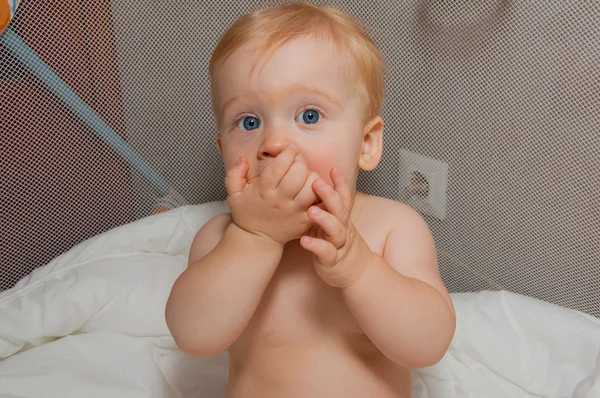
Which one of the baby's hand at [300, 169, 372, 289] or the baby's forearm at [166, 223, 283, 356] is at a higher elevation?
the baby's hand at [300, 169, 372, 289]

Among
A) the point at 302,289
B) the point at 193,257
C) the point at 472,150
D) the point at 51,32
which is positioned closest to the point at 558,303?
the point at 472,150

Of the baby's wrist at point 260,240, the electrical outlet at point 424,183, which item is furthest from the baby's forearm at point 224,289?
the electrical outlet at point 424,183

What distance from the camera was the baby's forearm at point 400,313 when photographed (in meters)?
0.68

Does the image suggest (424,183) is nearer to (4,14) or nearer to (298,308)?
(298,308)

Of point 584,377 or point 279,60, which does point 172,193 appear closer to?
point 279,60

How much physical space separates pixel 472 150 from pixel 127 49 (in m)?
0.53

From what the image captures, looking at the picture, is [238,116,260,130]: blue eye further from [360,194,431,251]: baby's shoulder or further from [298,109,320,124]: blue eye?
[360,194,431,251]: baby's shoulder

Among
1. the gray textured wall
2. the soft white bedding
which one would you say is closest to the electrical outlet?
the gray textured wall

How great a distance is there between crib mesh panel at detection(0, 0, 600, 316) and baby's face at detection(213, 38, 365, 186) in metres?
0.27

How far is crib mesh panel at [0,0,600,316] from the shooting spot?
2.88 ft

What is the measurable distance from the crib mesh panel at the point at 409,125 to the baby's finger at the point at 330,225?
0.39 m

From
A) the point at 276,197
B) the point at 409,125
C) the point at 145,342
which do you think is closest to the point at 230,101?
the point at 276,197

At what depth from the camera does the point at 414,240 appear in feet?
2.58

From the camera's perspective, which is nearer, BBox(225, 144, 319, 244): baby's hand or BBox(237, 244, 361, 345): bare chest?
BBox(225, 144, 319, 244): baby's hand
